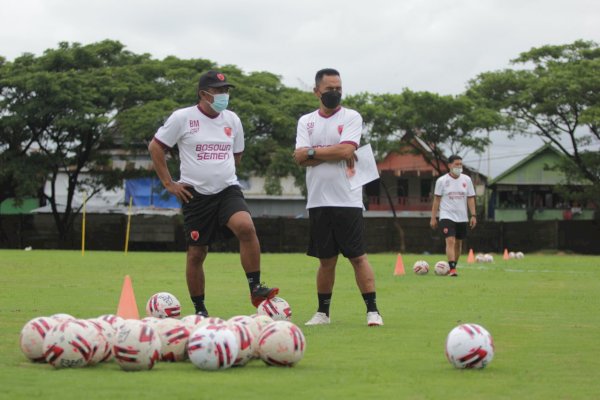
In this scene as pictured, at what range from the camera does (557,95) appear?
5225 centimetres

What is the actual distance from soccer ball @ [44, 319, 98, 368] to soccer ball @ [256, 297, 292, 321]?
3.05 metres

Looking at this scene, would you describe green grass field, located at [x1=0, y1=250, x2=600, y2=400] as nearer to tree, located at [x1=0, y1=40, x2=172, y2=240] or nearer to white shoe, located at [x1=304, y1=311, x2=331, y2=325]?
white shoe, located at [x1=304, y1=311, x2=331, y2=325]

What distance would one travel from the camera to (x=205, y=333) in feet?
22.6

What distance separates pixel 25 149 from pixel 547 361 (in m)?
48.6

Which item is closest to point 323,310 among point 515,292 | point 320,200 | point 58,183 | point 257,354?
point 320,200

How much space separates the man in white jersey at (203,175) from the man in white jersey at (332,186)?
74 cm

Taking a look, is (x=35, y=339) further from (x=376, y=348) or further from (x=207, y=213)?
(x=207, y=213)

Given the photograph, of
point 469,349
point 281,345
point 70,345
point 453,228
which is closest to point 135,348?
point 70,345

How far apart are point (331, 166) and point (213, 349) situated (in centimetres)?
403

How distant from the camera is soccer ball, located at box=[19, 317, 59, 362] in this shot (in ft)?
23.4

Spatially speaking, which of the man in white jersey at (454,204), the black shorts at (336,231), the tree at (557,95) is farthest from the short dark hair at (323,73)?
the tree at (557,95)

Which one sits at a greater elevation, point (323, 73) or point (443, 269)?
point (323, 73)

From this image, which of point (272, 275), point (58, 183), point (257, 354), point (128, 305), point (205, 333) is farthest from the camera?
point (58, 183)

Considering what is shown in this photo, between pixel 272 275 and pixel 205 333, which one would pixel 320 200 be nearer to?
pixel 205 333
